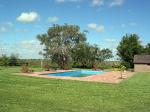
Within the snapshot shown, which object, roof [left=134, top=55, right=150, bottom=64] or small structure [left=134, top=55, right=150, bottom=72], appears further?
roof [left=134, top=55, right=150, bottom=64]

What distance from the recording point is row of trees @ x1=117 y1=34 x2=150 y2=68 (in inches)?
1962

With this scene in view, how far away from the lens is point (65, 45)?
49000 millimetres

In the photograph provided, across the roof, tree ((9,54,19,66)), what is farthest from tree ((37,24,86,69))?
the roof

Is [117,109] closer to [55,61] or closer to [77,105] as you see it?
[77,105]

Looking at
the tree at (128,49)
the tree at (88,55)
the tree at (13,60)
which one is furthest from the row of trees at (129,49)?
the tree at (13,60)

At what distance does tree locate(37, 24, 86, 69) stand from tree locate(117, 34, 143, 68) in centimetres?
691

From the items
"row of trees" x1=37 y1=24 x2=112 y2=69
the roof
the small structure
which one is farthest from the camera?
"row of trees" x1=37 y1=24 x2=112 y2=69

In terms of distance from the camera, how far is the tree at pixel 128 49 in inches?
1962

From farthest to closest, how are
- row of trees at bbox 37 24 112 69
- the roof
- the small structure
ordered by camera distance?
row of trees at bbox 37 24 112 69, the roof, the small structure

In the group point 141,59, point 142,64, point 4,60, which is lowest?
point 142,64

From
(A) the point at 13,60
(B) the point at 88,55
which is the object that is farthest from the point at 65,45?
(A) the point at 13,60

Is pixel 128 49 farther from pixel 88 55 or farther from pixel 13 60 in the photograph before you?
pixel 13 60

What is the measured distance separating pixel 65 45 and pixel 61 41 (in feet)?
3.16

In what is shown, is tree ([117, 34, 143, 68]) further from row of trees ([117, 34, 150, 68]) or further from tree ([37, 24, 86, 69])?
tree ([37, 24, 86, 69])
